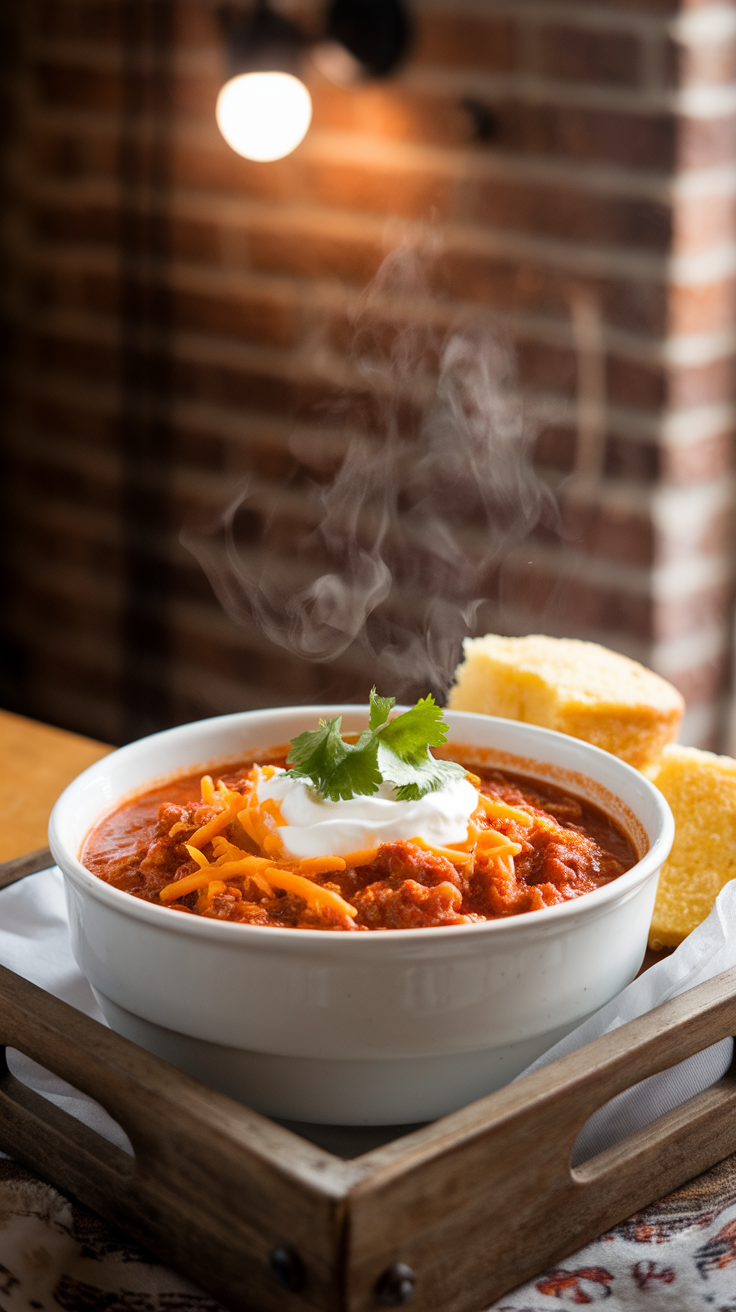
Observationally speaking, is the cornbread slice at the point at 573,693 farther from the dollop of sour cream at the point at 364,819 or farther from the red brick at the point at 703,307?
the red brick at the point at 703,307

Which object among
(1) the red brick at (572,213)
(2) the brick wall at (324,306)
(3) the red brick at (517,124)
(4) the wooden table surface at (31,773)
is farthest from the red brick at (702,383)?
(4) the wooden table surface at (31,773)

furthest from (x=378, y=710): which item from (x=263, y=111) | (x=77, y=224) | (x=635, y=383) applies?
(x=77, y=224)

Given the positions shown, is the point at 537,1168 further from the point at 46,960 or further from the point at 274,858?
the point at 46,960

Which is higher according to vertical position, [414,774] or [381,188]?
[381,188]

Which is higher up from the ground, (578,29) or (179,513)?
(578,29)

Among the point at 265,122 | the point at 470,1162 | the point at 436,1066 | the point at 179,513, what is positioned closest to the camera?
the point at 470,1162

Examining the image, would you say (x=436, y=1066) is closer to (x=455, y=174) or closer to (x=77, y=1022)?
(x=77, y=1022)

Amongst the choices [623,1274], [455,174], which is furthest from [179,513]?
[623,1274]
